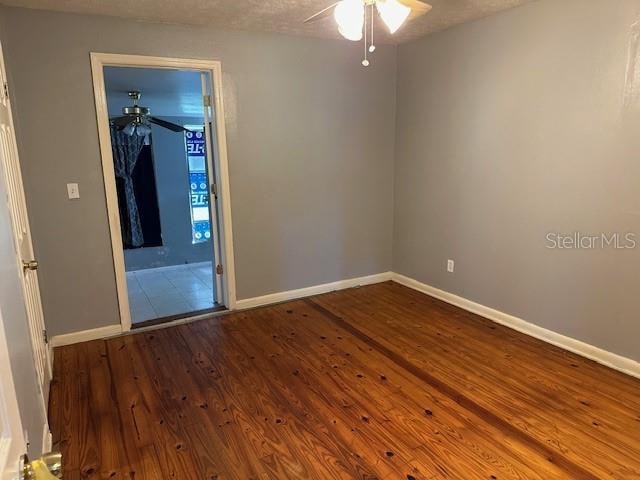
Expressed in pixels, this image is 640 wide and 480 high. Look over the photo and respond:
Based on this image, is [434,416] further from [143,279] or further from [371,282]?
[143,279]

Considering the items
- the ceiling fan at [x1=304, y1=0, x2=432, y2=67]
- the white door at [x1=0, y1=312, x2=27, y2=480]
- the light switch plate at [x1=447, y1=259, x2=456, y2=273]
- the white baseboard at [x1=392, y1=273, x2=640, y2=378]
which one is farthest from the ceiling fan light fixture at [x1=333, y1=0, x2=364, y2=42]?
the white baseboard at [x1=392, y1=273, x2=640, y2=378]

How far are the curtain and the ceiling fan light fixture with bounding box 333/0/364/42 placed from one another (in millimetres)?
6226

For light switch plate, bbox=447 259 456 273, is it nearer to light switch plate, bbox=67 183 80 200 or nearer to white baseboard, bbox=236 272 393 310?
white baseboard, bbox=236 272 393 310

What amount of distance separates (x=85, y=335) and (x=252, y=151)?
199 centimetres

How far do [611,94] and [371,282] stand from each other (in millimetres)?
2675

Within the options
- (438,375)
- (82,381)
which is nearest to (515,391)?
(438,375)

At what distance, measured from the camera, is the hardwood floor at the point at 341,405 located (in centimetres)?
195

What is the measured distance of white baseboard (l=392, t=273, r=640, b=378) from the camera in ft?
8.79

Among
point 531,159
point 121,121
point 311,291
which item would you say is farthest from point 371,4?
point 121,121

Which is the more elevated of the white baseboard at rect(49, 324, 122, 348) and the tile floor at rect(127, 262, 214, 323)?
the white baseboard at rect(49, 324, 122, 348)

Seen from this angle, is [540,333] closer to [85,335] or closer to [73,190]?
[85,335]

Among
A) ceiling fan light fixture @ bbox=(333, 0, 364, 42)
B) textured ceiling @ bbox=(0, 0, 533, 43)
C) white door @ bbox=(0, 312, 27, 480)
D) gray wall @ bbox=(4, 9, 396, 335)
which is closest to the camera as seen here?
white door @ bbox=(0, 312, 27, 480)

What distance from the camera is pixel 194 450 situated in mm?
2055

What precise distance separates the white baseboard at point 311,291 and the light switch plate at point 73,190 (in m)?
1.57
